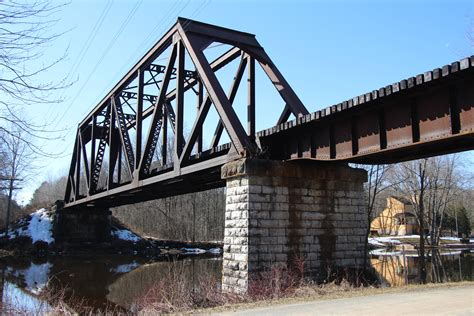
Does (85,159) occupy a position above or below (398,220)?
above

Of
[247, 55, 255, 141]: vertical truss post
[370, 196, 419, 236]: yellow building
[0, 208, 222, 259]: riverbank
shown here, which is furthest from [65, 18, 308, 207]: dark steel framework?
[370, 196, 419, 236]: yellow building

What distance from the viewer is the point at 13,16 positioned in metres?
7.41

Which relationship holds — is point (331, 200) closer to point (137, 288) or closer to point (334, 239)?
point (334, 239)

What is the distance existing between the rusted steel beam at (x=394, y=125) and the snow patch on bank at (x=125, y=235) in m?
39.6

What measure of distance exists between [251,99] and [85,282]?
591 inches

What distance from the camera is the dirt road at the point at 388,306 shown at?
8.54 m

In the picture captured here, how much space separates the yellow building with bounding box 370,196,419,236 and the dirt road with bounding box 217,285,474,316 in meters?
67.9

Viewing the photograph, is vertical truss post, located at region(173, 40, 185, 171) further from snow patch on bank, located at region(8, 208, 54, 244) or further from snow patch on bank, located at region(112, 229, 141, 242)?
snow patch on bank, located at region(112, 229, 141, 242)

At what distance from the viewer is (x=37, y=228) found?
4938cm

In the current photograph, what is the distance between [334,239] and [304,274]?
1854 mm

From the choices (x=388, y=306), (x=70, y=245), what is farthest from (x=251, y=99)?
(x=70, y=245)

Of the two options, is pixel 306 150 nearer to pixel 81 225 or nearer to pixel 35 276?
pixel 35 276

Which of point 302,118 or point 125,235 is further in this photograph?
point 125,235

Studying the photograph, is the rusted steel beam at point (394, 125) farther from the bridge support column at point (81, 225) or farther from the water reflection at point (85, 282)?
the bridge support column at point (81, 225)
